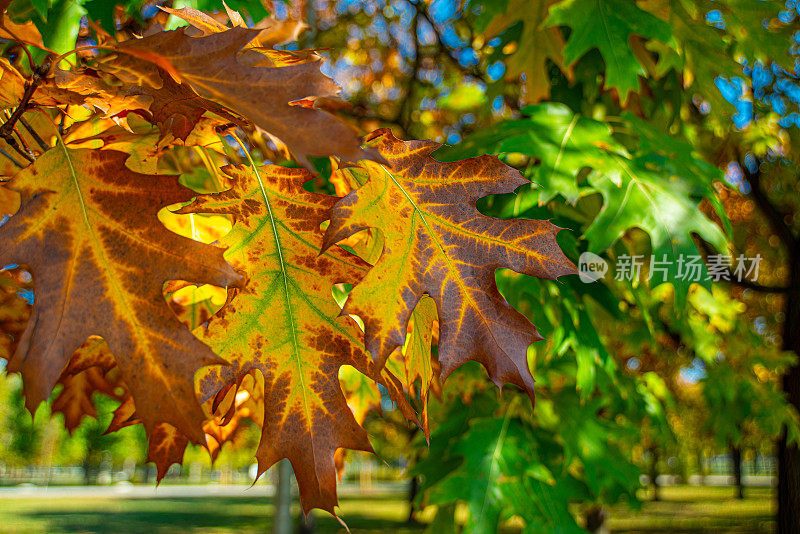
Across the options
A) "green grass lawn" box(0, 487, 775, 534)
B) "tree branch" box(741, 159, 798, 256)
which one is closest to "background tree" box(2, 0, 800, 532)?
"tree branch" box(741, 159, 798, 256)

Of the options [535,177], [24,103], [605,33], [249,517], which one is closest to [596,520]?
[605,33]

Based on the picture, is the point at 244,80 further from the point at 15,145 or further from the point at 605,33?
the point at 605,33

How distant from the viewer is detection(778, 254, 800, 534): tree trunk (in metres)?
5.28

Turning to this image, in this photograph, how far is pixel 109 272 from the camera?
21.1 inches

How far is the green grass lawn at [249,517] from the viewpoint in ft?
48.5

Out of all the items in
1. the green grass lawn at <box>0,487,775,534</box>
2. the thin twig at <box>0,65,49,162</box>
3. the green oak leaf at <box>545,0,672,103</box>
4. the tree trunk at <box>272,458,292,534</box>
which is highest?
the green oak leaf at <box>545,0,672,103</box>

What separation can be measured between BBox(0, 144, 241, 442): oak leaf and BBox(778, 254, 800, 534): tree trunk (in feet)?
19.5

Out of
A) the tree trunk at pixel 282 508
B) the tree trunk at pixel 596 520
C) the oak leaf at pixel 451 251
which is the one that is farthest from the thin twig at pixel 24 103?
the tree trunk at pixel 596 520

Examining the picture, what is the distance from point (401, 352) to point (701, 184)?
114 cm

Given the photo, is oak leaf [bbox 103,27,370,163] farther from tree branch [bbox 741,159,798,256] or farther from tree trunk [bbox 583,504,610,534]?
tree trunk [bbox 583,504,610,534]

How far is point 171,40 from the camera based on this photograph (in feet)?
1.66

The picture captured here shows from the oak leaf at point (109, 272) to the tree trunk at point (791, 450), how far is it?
5938 millimetres

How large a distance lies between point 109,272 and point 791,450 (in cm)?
628

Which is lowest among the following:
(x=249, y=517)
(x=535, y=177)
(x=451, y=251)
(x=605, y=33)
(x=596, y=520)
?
(x=249, y=517)
